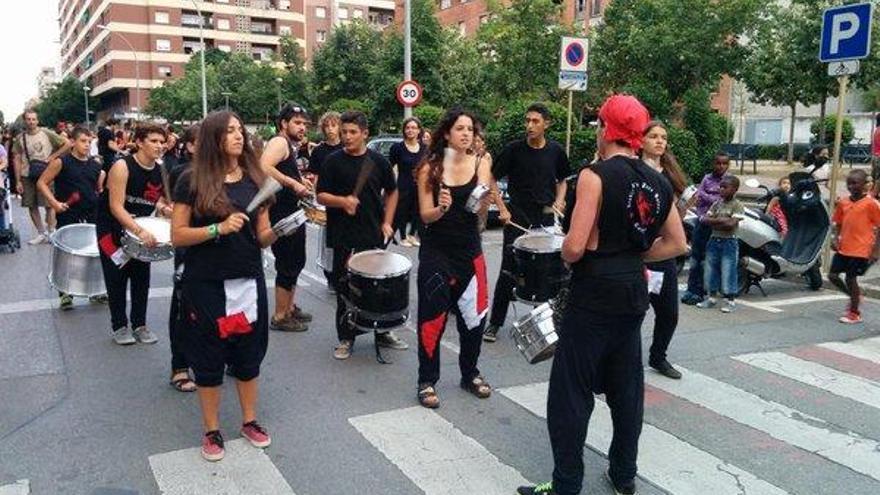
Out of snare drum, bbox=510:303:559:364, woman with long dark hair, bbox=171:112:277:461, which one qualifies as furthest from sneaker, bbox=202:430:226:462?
snare drum, bbox=510:303:559:364

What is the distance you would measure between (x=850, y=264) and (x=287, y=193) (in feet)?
17.9

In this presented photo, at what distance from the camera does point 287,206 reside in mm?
6754

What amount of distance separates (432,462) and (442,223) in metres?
1.56

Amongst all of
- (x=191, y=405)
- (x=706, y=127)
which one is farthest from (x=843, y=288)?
(x=706, y=127)

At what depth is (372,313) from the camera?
5.43 m

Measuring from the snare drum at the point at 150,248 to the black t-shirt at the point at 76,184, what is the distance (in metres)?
2.74

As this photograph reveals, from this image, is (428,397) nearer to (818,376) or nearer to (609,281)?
(609,281)

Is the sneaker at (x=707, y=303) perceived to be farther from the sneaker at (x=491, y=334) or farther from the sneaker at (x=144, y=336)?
the sneaker at (x=144, y=336)

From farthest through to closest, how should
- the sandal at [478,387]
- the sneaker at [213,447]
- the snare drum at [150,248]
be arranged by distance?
1. the snare drum at [150,248]
2. the sandal at [478,387]
3. the sneaker at [213,447]

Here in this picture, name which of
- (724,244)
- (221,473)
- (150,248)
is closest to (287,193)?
(150,248)

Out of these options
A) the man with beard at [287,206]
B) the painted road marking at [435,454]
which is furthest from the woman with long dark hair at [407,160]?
the painted road marking at [435,454]

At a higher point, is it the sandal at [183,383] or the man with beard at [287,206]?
the man with beard at [287,206]

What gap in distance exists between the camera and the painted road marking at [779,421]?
4.29 meters

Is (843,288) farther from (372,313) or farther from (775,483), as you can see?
(372,313)
